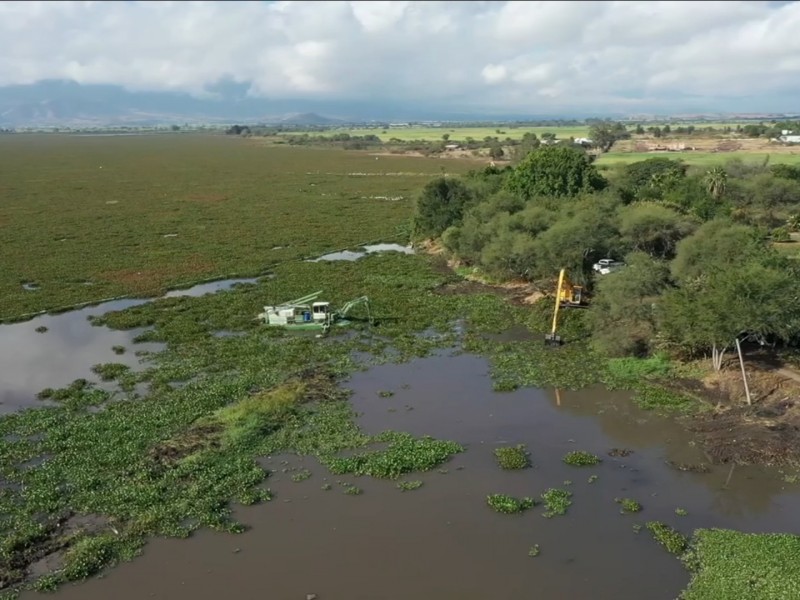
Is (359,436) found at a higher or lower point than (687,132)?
lower

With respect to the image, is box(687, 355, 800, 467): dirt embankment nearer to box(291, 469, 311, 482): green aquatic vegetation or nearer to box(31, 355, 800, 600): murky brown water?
box(31, 355, 800, 600): murky brown water

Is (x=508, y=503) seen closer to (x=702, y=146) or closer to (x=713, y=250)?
(x=713, y=250)

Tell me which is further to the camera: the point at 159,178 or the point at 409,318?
the point at 159,178

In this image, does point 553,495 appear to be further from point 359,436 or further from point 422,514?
point 359,436

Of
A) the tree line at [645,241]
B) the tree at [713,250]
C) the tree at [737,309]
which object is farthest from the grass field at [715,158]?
the tree at [737,309]

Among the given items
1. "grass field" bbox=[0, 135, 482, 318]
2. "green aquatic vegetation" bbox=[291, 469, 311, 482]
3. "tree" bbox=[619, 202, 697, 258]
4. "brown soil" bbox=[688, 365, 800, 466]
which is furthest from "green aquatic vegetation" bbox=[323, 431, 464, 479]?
"grass field" bbox=[0, 135, 482, 318]

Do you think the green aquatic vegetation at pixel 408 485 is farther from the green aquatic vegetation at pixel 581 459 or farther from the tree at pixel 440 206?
the tree at pixel 440 206

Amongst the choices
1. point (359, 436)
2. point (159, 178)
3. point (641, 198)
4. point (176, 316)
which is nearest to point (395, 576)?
point (359, 436)
